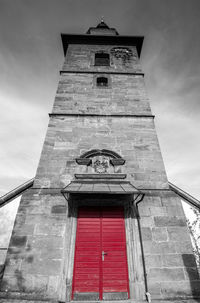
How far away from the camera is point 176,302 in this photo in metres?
3.59

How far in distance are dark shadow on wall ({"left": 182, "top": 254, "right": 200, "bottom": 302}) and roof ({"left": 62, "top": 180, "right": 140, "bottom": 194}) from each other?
1.90 m

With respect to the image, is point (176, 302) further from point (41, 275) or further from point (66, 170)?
point (66, 170)

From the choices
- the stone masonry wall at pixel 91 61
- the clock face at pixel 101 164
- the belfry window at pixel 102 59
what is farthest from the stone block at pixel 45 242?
the belfry window at pixel 102 59

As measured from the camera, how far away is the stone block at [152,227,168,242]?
4.35 meters

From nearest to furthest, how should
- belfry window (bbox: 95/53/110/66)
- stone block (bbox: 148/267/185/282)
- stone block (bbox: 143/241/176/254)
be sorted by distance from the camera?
stone block (bbox: 148/267/185/282) < stone block (bbox: 143/241/176/254) < belfry window (bbox: 95/53/110/66)

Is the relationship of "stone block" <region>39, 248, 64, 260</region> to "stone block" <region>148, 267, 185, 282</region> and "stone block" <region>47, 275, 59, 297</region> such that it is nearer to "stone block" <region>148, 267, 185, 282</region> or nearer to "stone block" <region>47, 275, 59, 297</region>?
"stone block" <region>47, 275, 59, 297</region>

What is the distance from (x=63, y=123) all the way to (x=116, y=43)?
7.95 metres

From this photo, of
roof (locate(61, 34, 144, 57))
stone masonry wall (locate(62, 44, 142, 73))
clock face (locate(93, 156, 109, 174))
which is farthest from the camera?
roof (locate(61, 34, 144, 57))

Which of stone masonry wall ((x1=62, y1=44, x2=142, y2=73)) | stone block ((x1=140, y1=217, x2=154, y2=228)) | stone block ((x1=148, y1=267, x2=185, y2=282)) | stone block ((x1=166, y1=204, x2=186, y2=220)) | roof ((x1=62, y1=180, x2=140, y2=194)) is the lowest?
stone block ((x1=148, y1=267, x2=185, y2=282))

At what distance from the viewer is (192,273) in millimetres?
3975

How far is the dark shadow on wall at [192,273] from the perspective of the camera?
12.5 ft

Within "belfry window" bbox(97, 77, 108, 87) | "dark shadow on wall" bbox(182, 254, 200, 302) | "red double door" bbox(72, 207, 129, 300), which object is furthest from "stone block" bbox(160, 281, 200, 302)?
"belfry window" bbox(97, 77, 108, 87)

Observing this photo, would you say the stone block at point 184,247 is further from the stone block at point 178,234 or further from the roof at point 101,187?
the roof at point 101,187

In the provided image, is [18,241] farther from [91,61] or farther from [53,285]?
[91,61]
